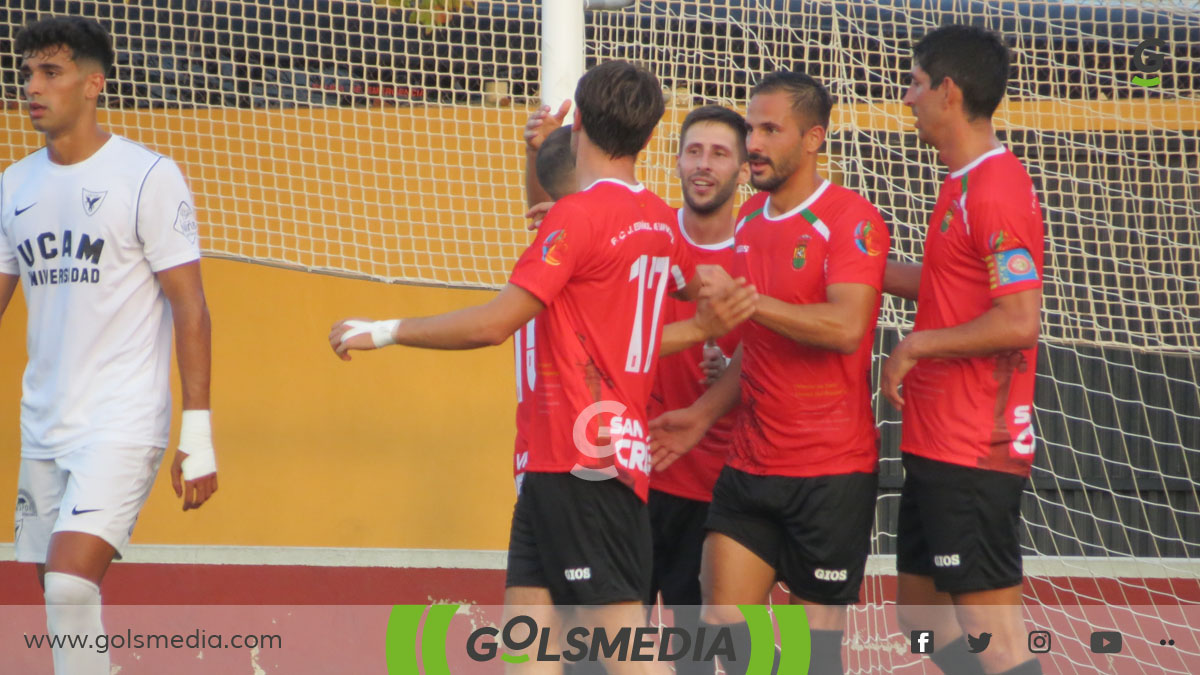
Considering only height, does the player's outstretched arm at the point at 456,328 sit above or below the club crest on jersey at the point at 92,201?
below

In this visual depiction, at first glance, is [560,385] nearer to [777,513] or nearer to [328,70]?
[777,513]

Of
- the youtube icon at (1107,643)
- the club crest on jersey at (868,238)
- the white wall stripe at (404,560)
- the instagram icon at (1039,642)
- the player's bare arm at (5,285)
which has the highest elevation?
the club crest on jersey at (868,238)

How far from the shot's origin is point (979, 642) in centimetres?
332

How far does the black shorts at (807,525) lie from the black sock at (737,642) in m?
0.20

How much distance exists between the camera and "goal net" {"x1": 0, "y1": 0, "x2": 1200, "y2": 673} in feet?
17.1

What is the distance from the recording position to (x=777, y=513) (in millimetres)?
3467

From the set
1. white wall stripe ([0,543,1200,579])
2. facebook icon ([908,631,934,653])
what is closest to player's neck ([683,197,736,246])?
facebook icon ([908,631,934,653])

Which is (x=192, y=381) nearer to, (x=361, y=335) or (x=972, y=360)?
(x=361, y=335)

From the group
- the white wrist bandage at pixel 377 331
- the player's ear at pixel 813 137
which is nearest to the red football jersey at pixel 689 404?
the player's ear at pixel 813 137

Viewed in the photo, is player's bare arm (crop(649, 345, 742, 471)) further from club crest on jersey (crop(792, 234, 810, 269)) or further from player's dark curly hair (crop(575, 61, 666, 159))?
player's dark curly hair (crop(575, 61, 666, 159))

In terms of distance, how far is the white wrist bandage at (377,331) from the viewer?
2.90 metres

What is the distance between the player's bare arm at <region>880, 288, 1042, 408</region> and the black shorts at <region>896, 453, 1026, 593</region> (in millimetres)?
A: 281

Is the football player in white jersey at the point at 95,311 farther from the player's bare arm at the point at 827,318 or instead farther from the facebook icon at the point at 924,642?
the facebook icon at the point at 924,642

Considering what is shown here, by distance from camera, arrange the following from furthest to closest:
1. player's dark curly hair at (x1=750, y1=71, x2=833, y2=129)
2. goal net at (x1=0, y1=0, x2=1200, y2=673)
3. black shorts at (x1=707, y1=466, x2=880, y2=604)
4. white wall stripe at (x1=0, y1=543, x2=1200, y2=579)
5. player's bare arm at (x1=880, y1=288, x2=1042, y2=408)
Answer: white wall stripe at (x1=0, y1=543, x2=1200, y2=579), goal net at (x1=0, y1=0, x2=1200, y2=673), player's dark curly hair at (x1=750, y1=71, x2=833, y2=129), black shorts at (x1=707, y1=466, x2=880, y2=604), player's bare arm at (x1=880, y1=288, x2=1042, y2=408)
